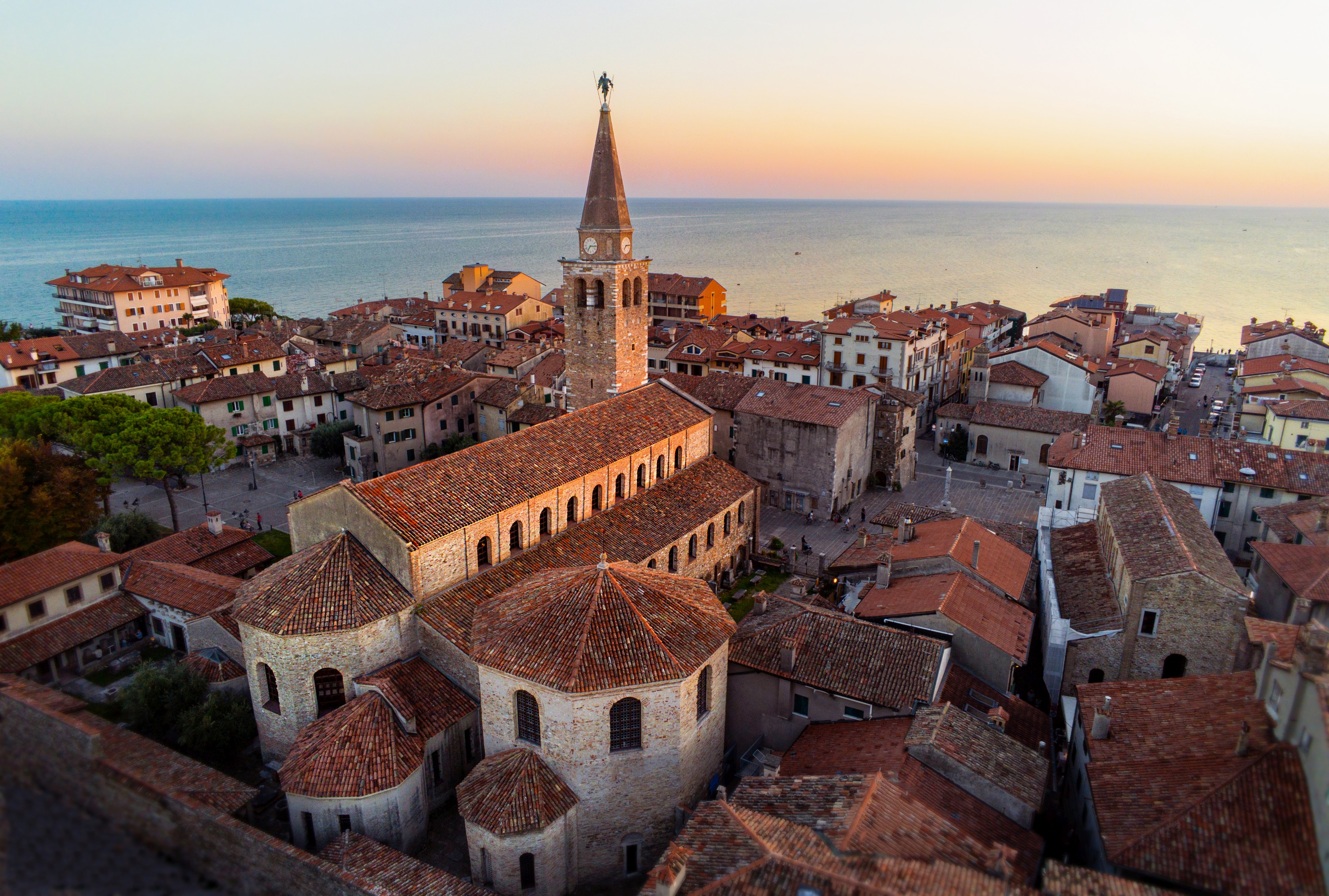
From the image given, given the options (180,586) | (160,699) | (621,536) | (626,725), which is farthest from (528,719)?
(180,586)

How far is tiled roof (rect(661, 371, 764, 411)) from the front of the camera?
148ft

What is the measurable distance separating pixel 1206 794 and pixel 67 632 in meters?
32.4

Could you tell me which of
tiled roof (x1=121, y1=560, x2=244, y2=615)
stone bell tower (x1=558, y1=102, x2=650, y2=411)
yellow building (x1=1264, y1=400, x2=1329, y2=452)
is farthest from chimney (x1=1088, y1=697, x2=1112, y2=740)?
yellow building (x1=1264, y1=400, x2=1329, y2=452)

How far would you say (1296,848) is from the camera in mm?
13172

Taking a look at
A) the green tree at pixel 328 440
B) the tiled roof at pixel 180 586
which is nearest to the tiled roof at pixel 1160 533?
the tiled roof at pixel 180 586

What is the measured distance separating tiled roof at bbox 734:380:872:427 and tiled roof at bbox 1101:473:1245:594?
1351 centimetres

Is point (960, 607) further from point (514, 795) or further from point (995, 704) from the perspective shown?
point (514, 795)

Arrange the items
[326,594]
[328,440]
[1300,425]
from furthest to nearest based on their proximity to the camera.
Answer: [328,440] < [1300,425] < [326,594]

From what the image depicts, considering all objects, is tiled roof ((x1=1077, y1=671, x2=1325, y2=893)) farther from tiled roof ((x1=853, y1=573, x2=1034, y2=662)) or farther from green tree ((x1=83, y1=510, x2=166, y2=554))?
green tree ((x1=83, y1=510, x2=166, y2=554))

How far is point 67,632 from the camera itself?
26.6 m

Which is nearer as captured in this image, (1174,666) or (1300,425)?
(1174,666)

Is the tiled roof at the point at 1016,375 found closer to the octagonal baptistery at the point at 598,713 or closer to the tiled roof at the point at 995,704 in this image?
the tiled roof at the point at 995,704

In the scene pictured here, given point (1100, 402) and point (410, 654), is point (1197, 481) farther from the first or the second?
point (410, 654)

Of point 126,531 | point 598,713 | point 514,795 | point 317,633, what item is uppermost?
point 317,633
